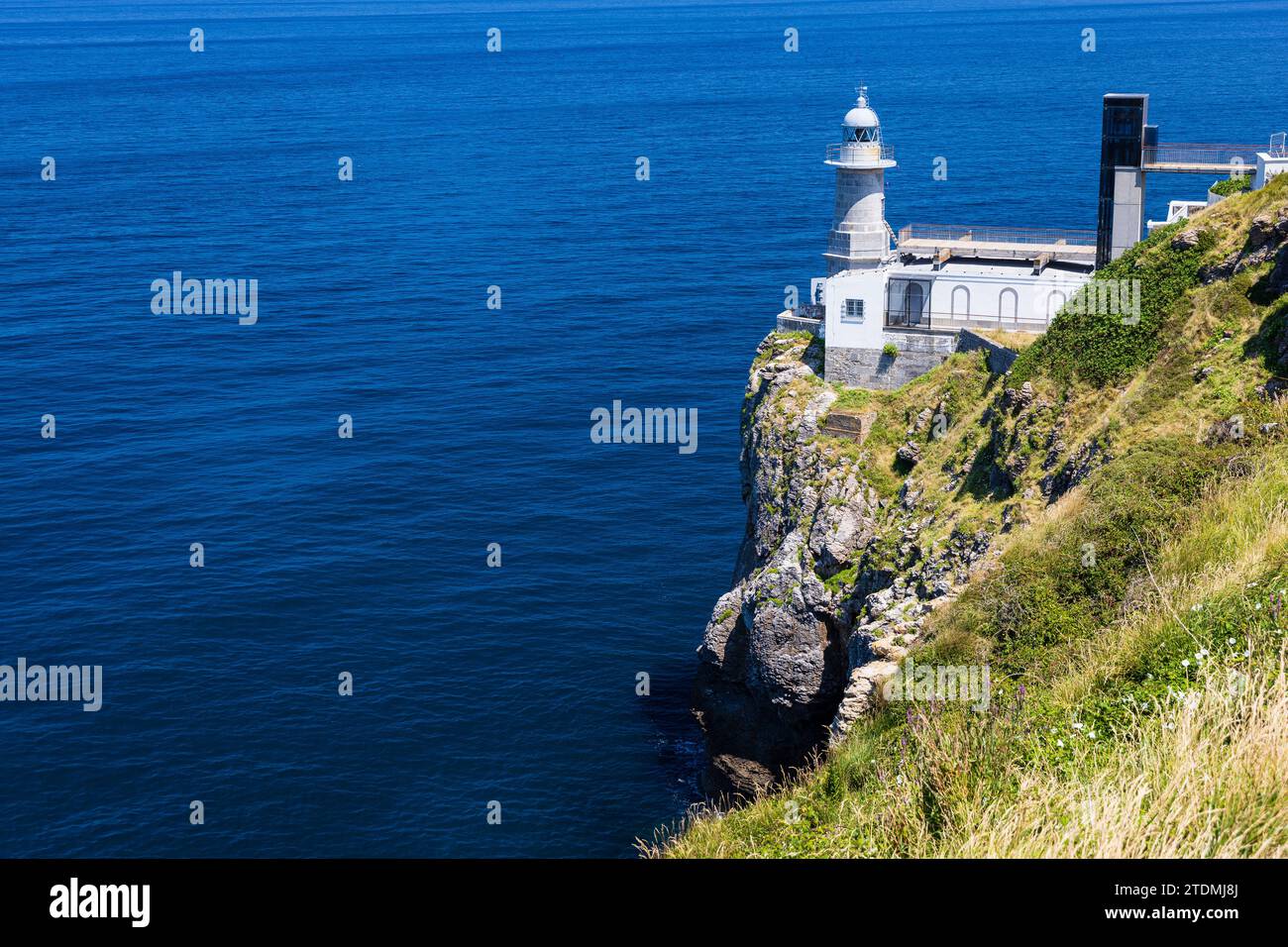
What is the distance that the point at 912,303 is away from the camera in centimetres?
5056

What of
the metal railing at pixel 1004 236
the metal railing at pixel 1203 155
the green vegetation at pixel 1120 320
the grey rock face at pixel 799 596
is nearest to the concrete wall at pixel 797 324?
the grey rock face at pixel 799 596

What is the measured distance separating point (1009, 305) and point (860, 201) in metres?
8.43

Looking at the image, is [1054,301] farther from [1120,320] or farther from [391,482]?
[391,482]

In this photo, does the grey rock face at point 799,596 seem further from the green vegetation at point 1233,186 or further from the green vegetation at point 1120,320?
the green vegetation at point 1233,186

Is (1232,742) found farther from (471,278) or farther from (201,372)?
(471,278)

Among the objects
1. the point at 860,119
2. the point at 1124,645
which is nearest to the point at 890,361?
the point at 860,119

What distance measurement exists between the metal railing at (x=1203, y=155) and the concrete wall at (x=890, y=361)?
449 inches

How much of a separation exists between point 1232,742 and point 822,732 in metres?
32.3

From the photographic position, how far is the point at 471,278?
108 metres

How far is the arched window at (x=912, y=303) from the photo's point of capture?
5034 cm

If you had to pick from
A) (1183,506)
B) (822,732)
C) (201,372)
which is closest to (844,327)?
(822,732)

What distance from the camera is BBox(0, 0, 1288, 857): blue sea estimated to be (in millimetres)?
46375

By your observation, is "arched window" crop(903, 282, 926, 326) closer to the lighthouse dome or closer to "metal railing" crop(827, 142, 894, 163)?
"metal railing" crop(827, 142, 894, 163)

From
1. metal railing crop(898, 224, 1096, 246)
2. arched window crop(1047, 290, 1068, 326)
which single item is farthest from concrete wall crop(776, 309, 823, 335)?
arched window crop(1047, 290, 1068, 326)
